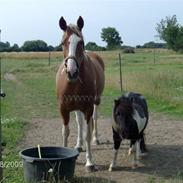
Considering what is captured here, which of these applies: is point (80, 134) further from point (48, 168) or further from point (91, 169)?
point (48, 168)

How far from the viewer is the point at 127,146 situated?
7387 millimetres

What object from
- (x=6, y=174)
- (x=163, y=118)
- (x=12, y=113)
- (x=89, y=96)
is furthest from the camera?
(x=12, y=113)

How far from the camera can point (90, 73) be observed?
612cm

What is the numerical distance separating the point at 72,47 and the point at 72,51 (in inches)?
2.5

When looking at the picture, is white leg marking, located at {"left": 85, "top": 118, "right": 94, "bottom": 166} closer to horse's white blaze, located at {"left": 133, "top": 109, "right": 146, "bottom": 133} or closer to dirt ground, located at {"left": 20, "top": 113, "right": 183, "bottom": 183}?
dirt ground, located at {"left": 20, "top": 113, "right": 183, "bottom": 183}

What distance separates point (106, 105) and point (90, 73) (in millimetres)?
6217

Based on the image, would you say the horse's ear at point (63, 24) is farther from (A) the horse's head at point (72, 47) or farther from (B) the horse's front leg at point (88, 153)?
(B) the horse's front leg at point (88, 153)

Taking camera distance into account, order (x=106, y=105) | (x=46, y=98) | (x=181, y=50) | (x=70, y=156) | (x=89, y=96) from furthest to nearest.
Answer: (x=181, y=50) < (x=46, y=98) < (x=106, y=105) < (x=89, y=96) < (x=70, y=156)

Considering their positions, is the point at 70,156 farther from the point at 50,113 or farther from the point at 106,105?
the point at 106,105

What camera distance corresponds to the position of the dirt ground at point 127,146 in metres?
5.73

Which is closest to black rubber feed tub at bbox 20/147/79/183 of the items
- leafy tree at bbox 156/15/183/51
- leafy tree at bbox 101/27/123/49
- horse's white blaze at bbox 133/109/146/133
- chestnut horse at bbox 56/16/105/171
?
chestnut horse at bbox 56/16/105/171

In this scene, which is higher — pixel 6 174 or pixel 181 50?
pixel 181 50

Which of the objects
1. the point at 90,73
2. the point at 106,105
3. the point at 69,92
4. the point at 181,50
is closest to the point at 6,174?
the point at 69,92

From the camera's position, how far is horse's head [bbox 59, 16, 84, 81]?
522 cm
